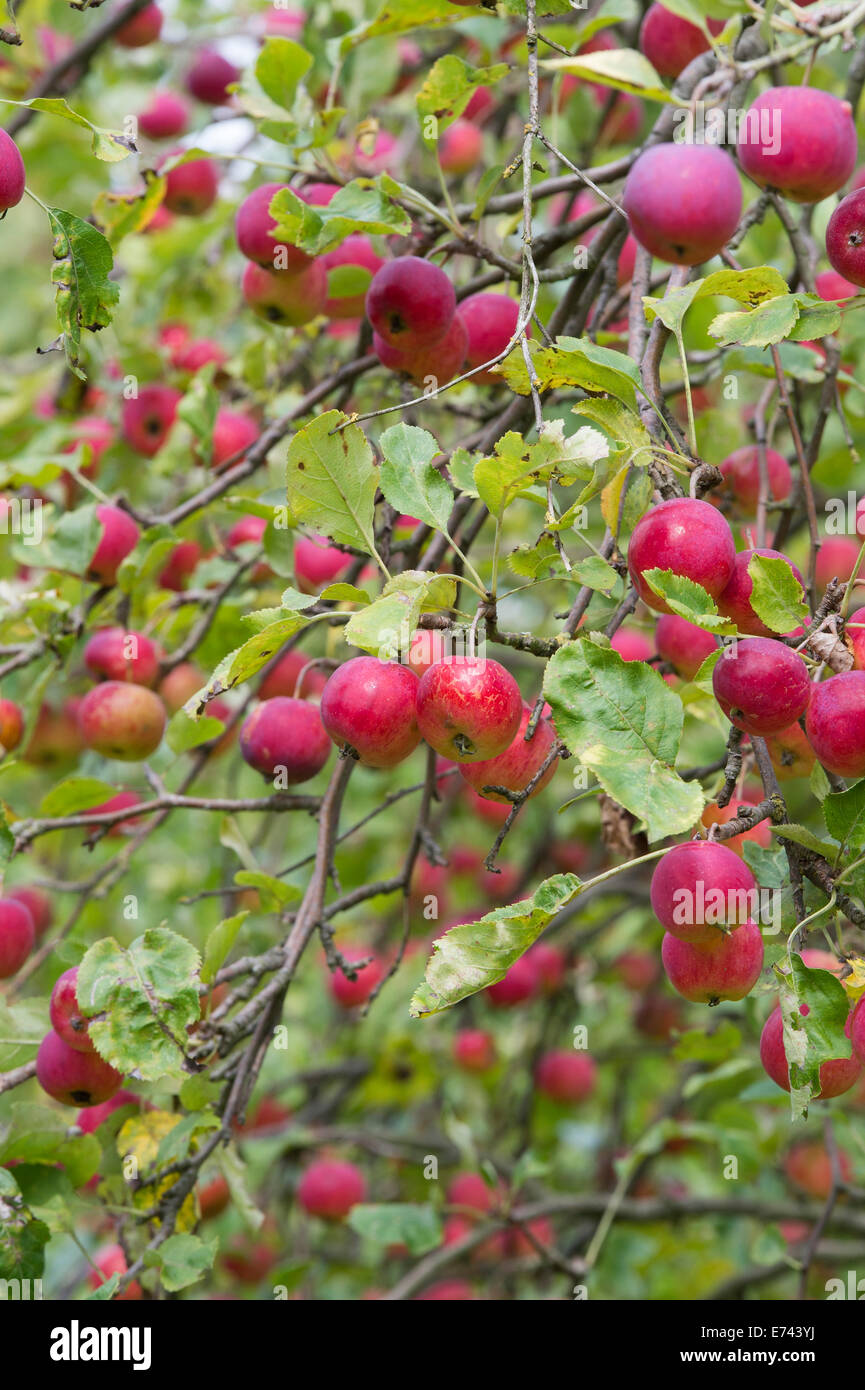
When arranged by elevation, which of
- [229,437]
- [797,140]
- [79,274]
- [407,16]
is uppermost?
[407,16]

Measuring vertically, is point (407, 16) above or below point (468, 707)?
above

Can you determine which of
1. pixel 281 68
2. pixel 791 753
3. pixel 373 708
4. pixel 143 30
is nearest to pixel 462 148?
pixel 143 30

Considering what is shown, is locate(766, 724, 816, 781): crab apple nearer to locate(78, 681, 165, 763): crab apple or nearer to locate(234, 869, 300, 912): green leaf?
locate(234, 869, 300, 912): green leaf

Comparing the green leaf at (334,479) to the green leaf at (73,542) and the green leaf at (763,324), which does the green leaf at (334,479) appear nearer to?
the green leaf at (763,324)

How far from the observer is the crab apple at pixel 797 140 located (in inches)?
55.2

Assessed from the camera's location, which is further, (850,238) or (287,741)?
(287,741)

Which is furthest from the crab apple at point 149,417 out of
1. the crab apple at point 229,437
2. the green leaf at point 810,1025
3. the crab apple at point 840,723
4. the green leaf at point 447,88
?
the green leaf at point 810,1025

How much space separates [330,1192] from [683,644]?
69.5 inches

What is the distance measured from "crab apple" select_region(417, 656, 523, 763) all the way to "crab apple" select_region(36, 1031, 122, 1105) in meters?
0.60

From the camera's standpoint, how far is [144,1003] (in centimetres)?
130

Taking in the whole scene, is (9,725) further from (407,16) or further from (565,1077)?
(565,1077)

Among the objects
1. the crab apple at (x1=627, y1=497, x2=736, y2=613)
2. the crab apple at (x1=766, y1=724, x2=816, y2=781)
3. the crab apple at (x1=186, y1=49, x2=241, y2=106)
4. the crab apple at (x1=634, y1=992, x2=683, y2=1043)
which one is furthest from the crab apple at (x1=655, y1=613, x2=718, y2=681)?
the crab apple at (x1=186, y1=49, x2=241, y2=106)

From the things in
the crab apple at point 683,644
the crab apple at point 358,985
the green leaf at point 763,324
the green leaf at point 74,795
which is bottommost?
the crab apple at point 358,985

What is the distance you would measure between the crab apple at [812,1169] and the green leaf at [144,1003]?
2.11 metres
